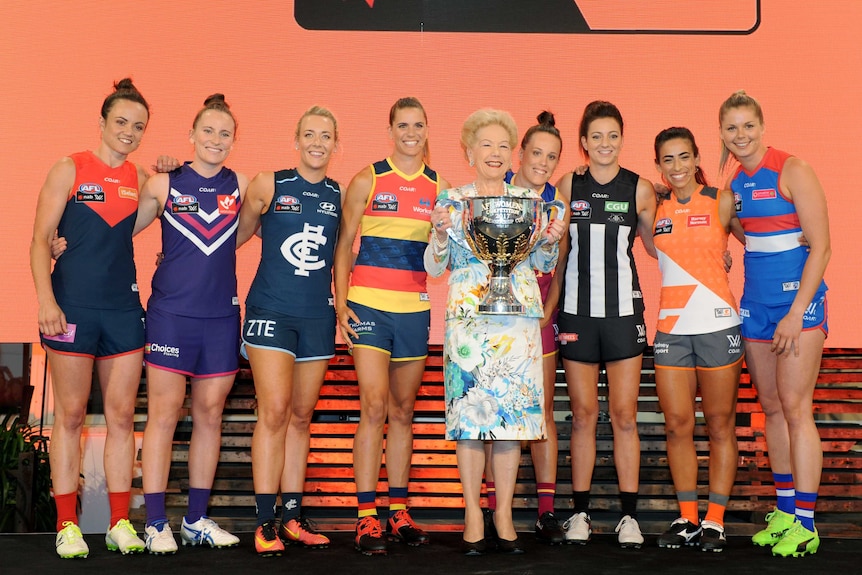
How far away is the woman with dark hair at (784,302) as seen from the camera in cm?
315

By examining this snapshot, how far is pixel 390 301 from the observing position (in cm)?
319

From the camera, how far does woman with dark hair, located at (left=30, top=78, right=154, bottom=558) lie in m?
3.03

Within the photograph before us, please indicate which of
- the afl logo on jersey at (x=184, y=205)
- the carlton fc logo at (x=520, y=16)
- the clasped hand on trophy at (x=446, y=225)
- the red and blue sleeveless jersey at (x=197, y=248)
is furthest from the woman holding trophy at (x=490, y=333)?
the carlton fc logo at (x=520, y=16)

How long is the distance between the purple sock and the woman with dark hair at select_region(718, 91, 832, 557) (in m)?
2.07

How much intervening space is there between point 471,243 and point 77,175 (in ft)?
4.73

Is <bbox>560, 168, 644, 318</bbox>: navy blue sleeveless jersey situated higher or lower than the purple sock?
higher

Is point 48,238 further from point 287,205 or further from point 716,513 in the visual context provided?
point 716,513

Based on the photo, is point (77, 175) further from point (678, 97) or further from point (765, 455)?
point (765, 455)

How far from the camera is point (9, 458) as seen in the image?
180 inches

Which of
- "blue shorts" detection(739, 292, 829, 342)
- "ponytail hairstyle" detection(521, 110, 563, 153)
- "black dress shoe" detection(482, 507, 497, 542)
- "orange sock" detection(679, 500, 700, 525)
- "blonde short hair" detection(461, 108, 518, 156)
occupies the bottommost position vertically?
"black dress shoe" detection(482, 507, 497, 542)

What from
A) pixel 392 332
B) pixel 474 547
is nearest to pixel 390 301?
pixel 392 332

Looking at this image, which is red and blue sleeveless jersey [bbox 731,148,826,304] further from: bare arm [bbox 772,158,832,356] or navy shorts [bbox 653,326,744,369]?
navy shorts [bbox 653,326,744,369]

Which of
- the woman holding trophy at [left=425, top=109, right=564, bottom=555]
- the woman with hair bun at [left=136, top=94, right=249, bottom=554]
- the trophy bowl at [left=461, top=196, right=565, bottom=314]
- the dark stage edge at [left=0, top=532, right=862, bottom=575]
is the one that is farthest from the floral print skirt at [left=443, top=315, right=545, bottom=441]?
the woman with hair bun at [left=136, top=94, right=249, bottom=554]

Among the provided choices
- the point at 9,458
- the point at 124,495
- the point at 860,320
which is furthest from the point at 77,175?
the point at 860,320
